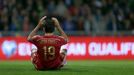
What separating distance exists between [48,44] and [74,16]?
39.3ft

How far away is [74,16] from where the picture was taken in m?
25.5

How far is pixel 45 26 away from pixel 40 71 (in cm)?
118

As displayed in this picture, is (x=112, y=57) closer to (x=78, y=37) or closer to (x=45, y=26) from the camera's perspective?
(x=78, y=37)

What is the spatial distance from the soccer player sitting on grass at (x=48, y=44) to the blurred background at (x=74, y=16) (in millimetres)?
10505

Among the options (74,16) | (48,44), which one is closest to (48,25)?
(48,44)

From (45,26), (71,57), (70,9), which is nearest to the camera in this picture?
(45,26)

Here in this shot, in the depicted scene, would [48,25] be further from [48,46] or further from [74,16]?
[74,16]

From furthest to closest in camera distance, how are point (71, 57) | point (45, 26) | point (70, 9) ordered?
point (70, 9) → point (71, 57) → point (45, 26)

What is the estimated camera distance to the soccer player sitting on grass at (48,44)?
13422 millimetres

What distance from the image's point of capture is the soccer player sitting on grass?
44.0 feet

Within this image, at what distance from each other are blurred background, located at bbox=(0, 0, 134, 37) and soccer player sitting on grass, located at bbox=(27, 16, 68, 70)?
1051 cm

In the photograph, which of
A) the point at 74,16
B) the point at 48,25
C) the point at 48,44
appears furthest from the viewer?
the point at 74,16

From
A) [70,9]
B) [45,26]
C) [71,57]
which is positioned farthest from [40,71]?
[70,9]

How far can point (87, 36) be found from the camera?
2469 cm
